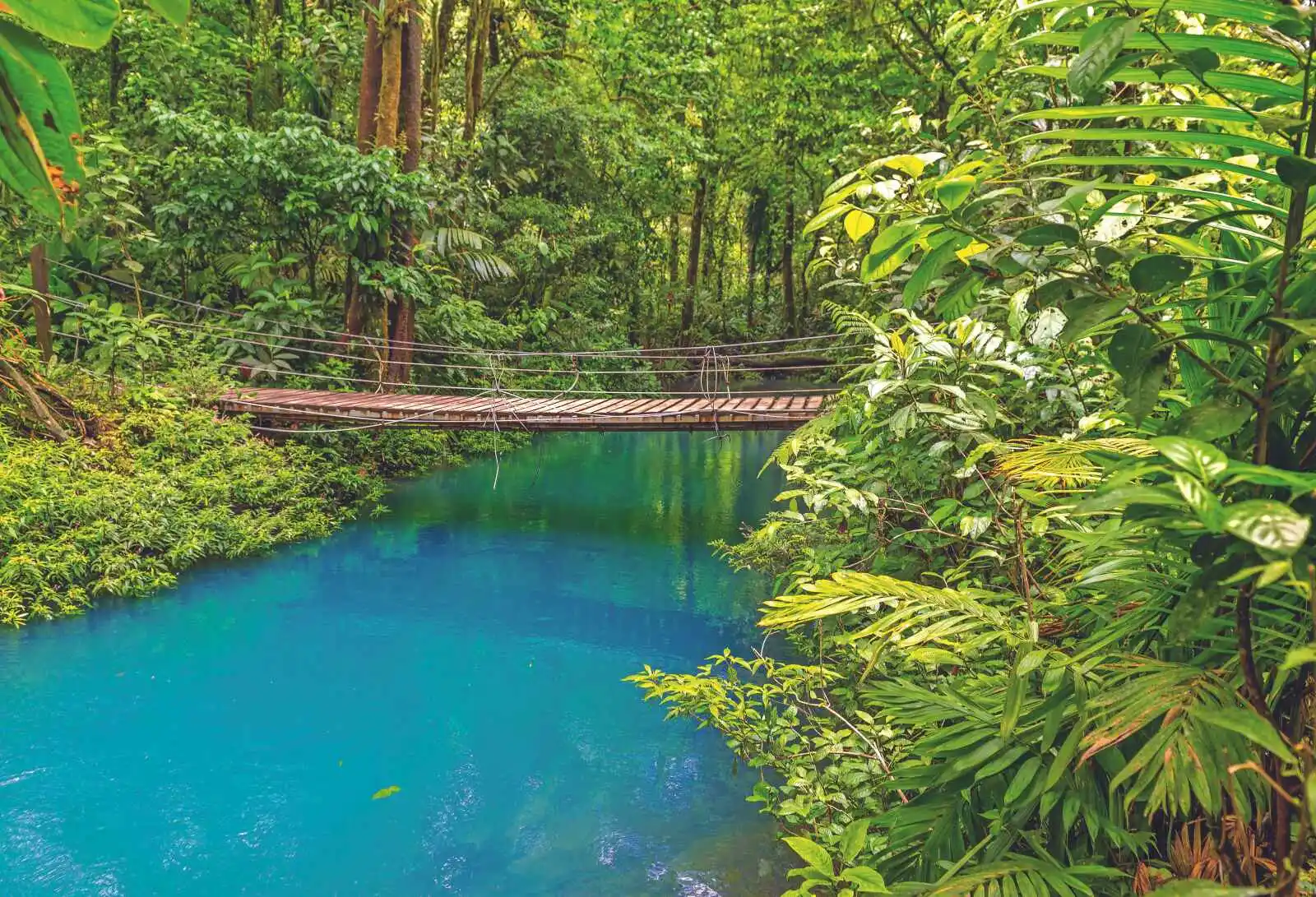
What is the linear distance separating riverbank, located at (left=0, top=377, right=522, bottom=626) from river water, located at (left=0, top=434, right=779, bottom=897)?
0.21 metres

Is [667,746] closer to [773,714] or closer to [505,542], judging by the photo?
[773,714]

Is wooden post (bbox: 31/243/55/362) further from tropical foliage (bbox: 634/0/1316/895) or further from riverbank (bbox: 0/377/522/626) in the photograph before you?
tropical foliage (bbox: 634/0/1316/895)

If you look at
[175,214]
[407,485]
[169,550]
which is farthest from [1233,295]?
[175,214]

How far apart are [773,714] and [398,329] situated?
6.80 metres

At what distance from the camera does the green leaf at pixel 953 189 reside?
758 millimetres

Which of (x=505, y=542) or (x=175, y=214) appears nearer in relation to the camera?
(x=505, y=542)

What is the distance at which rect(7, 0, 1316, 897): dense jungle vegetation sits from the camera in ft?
2.33

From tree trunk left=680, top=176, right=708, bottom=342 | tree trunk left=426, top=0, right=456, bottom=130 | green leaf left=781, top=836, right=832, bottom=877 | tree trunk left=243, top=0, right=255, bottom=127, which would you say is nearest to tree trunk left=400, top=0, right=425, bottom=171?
tree trunk left=426, top=0, right=456, bottom=130

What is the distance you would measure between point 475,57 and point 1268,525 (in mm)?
11506

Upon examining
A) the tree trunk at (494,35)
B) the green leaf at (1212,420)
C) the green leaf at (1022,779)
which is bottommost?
the green leaf at (1022,779)

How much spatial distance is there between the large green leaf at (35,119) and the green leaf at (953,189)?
2.31 feet

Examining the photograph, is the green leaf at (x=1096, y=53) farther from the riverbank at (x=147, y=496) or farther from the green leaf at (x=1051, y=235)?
the riverbank at (x=147, y=496)

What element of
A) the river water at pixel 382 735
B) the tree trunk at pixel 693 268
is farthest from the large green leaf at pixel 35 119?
the tree trunk at pixel 693 268

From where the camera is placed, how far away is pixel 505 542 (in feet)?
20.9
